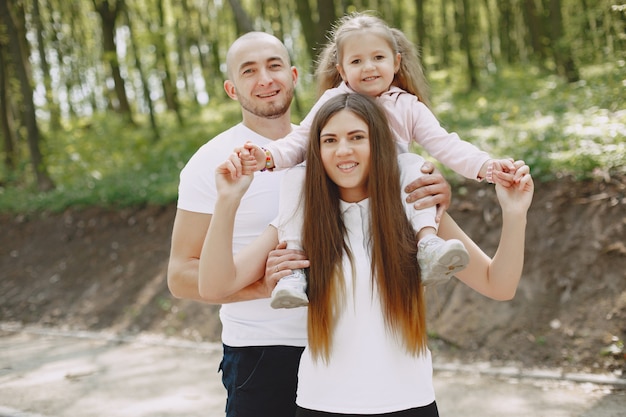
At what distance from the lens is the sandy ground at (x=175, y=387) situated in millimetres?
5984

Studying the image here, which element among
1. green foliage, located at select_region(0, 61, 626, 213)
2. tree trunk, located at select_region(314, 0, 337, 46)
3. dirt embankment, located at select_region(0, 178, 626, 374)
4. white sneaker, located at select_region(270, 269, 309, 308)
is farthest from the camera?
tree trunk, located at select_region(314, 0, 337, 46)

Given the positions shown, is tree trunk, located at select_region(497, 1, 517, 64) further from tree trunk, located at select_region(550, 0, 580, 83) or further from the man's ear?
the man's ear

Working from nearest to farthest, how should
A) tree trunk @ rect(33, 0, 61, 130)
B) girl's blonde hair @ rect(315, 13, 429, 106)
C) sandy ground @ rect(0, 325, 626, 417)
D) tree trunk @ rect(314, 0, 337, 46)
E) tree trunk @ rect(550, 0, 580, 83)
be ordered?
girl's blonde hair @ rect(315, 13, 429, 106) < sandy ground @ rect(0, 325, 626, 417) < tree trunk @ rect(314, 0, 337, 46) < tree trunk @ rect(550, 0, 580, 83) < tree trunk @ rect(33, 0, 61, 130)

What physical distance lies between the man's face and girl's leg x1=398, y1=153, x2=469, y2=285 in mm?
784

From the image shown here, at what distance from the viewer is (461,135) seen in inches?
451

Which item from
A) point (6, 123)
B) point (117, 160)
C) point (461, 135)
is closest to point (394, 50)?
point (461, 135)

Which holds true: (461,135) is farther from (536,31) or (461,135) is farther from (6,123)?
(6,123)

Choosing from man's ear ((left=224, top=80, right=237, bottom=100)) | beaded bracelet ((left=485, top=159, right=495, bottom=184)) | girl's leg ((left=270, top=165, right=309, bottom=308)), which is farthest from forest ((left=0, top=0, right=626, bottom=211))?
girl's leg ((left=270, top=165, right=309, bottom=308))

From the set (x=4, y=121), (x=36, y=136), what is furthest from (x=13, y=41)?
(x=4, y=121)

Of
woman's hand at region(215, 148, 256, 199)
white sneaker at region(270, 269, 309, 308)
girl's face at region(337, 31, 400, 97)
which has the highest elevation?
girl's face at region(337, 31, 400, 97)

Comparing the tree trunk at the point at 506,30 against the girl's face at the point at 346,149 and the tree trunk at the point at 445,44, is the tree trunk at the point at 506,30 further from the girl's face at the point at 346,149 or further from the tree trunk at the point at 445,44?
the girl's face at the point at 346,149

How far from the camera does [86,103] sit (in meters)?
32.7

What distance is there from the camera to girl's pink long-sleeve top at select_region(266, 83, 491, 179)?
9.41 ft

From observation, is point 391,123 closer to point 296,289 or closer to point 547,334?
point 296,289
